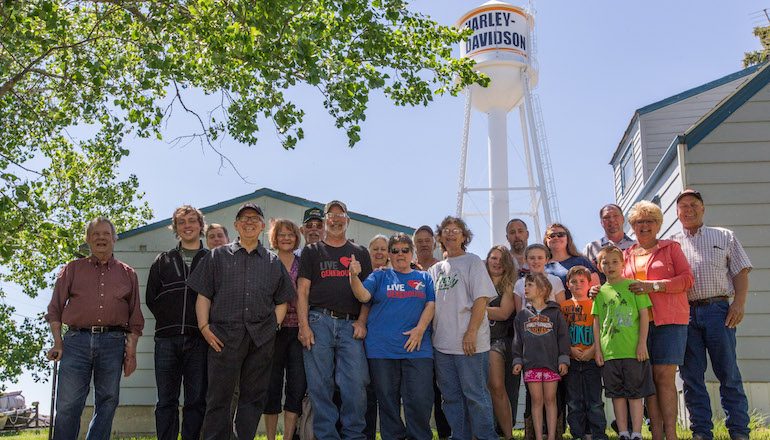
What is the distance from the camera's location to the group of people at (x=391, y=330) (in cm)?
607

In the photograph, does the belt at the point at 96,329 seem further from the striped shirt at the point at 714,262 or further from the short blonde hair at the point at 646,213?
the striped shirt at the point at 714,262

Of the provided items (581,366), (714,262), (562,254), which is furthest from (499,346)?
(714,262)

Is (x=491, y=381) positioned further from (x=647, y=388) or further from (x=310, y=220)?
(x=310, y=220)

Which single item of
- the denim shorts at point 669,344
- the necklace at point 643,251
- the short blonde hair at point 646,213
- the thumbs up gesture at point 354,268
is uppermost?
the short blonde hair at point 646,213

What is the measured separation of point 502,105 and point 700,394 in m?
15.8

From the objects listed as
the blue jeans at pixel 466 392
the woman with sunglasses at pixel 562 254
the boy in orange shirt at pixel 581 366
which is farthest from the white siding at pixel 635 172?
the blue jeans at pixel 466 392

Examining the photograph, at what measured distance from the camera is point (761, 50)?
20203mm

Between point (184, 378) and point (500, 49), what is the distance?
1612 cm

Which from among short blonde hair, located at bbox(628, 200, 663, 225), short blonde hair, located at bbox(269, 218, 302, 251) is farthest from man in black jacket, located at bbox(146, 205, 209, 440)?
short blonde hair, located at bbox(628, 200, 663, 225)

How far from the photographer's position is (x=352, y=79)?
9109mm

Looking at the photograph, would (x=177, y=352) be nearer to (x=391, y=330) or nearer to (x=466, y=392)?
(x=391, y=330)

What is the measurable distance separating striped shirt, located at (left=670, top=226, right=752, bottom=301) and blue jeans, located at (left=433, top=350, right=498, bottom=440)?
1.92 meters

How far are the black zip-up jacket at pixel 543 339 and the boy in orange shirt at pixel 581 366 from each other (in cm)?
14

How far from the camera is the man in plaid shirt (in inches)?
250
